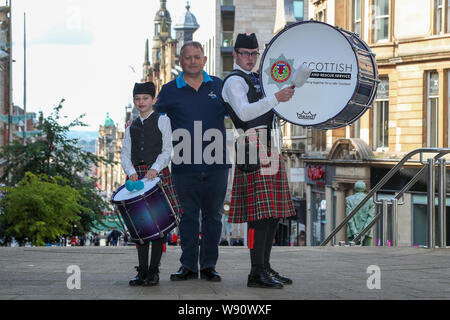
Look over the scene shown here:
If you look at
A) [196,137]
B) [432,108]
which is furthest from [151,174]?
[432,108]

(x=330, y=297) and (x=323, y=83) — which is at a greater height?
(x=323, y=83)

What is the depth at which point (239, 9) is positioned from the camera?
60.2m

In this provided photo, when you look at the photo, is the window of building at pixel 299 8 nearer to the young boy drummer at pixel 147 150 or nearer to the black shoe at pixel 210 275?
A: the black shoe at pixel 210 275

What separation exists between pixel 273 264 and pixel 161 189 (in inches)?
116

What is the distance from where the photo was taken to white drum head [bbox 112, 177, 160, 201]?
696cm

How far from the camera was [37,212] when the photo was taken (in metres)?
27.6

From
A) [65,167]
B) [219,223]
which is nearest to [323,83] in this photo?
[219,223]

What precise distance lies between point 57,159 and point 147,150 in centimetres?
2763

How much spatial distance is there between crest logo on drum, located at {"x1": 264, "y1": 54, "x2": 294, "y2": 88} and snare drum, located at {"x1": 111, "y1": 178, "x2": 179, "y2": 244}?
122cm

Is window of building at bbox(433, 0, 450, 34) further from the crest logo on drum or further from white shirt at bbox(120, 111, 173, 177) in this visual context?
white shirt at bbox(120, 111, 173, 177)

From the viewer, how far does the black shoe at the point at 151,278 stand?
709cm

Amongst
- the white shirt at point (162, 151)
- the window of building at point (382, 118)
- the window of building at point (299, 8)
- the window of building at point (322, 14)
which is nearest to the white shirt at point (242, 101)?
the white shirt at point (162, 151)

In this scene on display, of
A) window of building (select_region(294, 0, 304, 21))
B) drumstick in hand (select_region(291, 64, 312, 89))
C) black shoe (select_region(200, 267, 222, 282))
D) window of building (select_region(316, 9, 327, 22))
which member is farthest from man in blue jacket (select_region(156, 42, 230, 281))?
Answer: window of building (select_region(294, 0, 304, 21))
